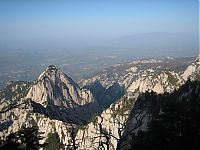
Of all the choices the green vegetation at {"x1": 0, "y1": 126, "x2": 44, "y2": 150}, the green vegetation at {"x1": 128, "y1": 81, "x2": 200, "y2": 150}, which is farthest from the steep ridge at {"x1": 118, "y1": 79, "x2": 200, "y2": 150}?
the green vegetation at {"x1": 0, "y1": 126, "x2": 44, "y2": 150}

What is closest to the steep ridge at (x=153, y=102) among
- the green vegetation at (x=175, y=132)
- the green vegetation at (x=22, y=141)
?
the green vegetation at (x=175, y=132)

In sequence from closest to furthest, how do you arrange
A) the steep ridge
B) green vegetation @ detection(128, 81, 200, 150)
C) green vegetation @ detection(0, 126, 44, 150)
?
green vegetation @ detection(128, 81, 200, 150), green vegetation @ detection(0, 126, 44, 150), the steep ridge

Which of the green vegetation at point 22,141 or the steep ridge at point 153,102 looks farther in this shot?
the steep ridge at point 153,102

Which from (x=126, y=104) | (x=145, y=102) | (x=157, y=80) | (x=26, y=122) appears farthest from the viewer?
(x=157, y=80)

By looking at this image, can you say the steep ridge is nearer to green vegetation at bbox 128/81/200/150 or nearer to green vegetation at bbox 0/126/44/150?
green vegetation at bbox 128/81/200/150

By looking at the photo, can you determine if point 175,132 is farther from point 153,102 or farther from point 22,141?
point 153,102

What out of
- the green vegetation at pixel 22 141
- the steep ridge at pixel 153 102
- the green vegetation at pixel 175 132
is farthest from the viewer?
the steep ridge at pixel 153 102

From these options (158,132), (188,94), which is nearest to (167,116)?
(158,132)

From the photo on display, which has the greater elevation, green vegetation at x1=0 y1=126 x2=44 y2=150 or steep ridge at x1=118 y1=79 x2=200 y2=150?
green vegetation at x1=0 y1=126 x2=44 y2=150

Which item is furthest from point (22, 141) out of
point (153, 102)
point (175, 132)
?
point (153, 102)

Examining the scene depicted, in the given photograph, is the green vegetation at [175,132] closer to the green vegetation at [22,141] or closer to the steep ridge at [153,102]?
the green vegetation at [22,141]

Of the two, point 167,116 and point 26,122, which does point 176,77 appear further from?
point 167,116
